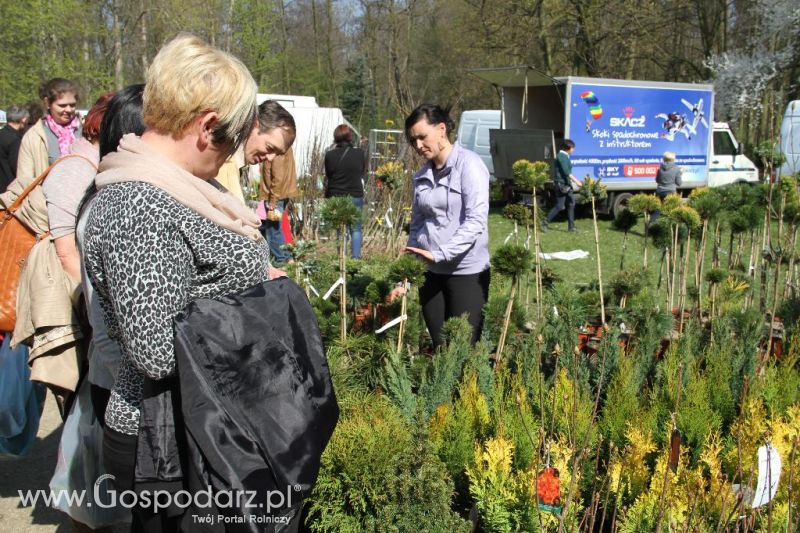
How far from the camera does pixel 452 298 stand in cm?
355

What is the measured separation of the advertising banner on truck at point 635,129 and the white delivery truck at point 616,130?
2cm

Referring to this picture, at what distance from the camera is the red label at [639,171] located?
44.7ft

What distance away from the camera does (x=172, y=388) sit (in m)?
1.48

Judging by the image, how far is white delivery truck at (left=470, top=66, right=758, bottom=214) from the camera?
12.9 metres

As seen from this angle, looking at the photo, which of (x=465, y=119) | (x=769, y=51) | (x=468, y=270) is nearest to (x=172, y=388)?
(x=468, y=270)

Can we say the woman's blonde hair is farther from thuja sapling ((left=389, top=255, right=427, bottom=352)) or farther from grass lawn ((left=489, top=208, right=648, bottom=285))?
grass lawn ((left=489, top=208, right=648, bottom=285))

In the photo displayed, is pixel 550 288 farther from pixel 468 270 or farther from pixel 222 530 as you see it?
pixel 222 530

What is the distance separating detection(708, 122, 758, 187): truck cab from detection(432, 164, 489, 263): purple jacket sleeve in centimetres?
1289

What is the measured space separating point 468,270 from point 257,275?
2.03 meters

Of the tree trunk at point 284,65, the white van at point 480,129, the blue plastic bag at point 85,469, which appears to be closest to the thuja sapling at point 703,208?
the blue plastic bag at point 85,469

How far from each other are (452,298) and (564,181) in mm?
9083

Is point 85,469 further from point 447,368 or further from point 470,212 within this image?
point 470,212

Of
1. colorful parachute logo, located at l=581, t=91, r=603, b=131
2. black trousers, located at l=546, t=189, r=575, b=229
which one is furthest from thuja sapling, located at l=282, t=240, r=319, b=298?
colorful parachute logo, located at l=581, t=91, r=603, b=131

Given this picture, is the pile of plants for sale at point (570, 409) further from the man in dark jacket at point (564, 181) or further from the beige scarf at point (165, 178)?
the man in dark jacket at point (564, 181)
